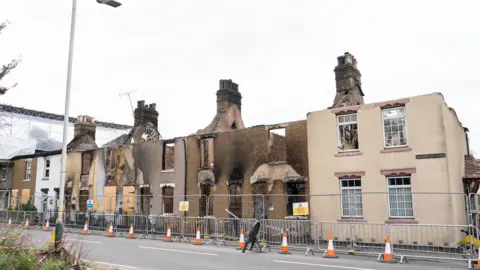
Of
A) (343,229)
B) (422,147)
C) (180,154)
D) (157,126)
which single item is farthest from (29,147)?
(422,147)

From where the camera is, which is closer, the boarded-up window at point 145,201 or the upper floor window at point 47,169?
the boarded-up window at point 145,201

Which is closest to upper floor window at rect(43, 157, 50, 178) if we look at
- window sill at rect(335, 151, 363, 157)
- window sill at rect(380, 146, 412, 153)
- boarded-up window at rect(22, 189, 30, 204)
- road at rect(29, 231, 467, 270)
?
boarded-up window at rect(22, 189, 30, 204)

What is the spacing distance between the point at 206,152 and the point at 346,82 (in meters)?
9.55

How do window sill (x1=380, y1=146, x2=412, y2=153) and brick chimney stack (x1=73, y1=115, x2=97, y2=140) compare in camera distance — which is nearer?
window sill (x1=380, y1=146, x2=412, y2=153)

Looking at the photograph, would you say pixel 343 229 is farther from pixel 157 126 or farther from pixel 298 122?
pixel 157 126

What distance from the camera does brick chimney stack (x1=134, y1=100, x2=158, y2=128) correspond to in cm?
3353

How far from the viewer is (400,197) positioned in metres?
17.5

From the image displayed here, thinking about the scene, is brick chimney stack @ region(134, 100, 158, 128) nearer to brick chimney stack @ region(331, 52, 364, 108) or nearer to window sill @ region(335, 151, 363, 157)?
brick chimney stack @ region(331, 52, 364, 108)

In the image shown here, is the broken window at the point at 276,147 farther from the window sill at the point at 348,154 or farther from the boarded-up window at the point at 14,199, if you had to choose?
the boarded-up window at the point at 14,199

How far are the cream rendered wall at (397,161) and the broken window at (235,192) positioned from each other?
4.47 m

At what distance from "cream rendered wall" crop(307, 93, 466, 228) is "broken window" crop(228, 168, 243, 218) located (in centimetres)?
447

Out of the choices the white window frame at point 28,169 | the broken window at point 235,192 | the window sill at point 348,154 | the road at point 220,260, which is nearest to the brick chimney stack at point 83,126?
the white window frame at point 28,169

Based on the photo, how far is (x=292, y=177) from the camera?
67.3ft

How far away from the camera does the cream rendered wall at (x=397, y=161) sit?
54.4 ft
